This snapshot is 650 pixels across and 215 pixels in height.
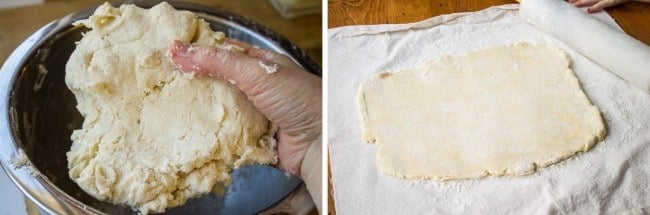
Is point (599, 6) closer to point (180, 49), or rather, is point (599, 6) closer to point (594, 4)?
point (594, 4)

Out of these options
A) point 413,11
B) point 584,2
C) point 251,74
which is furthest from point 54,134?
point 584,2

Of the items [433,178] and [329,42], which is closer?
[433,178]

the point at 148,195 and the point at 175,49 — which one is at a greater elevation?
the point at 175,49

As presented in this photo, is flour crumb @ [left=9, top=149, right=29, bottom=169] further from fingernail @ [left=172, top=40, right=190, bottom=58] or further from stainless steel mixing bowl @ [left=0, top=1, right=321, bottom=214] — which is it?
fingernail @ [left=172, top=40, right=190, bottom=58]

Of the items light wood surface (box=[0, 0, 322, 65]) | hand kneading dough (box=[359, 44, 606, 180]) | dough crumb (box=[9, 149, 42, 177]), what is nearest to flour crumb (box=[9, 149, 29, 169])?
dough crumb (box=[9, 149, 42, 177])

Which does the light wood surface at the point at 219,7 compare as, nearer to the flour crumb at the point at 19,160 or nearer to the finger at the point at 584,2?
the flour crumb at the point at 19,160

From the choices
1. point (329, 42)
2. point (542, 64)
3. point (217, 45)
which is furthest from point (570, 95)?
point (217, 45)

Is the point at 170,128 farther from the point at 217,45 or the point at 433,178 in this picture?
the point at 433,178
